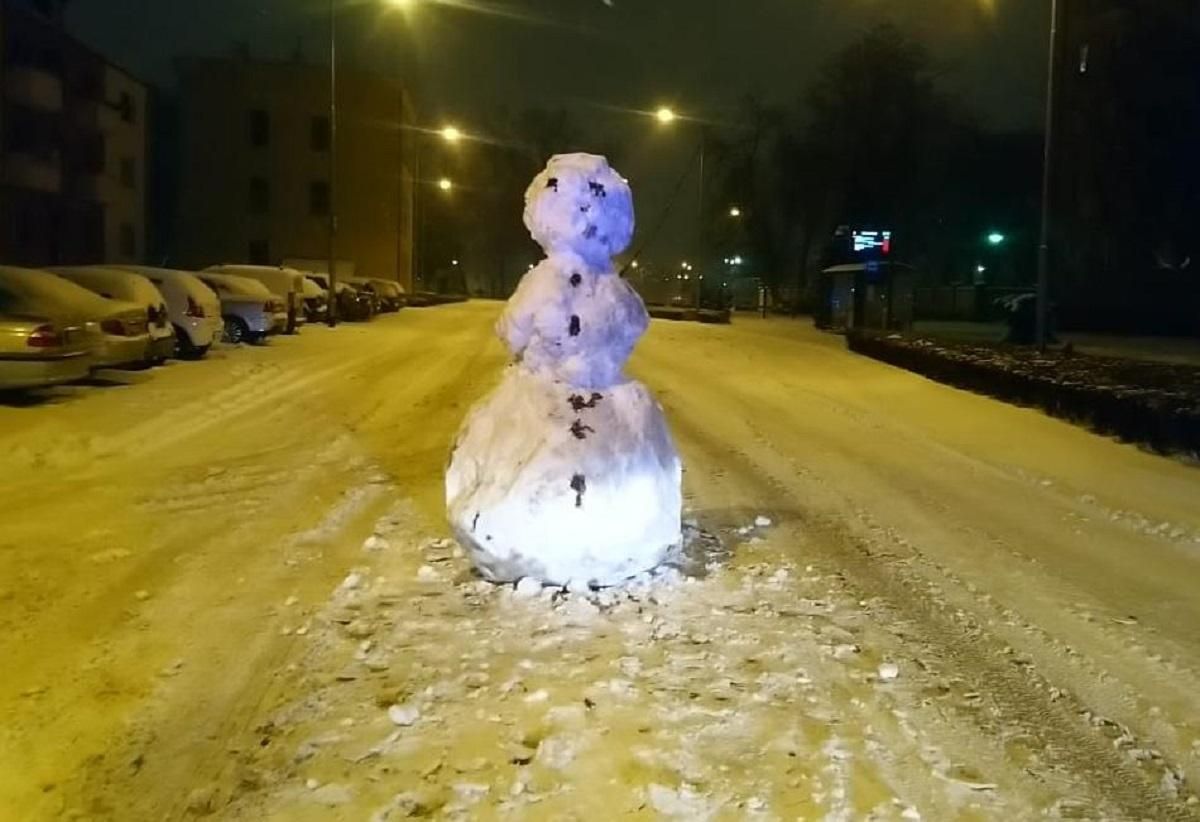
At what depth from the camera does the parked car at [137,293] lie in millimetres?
18188

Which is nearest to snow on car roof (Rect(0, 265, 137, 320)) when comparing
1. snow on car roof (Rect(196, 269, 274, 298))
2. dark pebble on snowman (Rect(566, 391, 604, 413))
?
dark pebble on snowman (Rect(566, 391, 604, 413))

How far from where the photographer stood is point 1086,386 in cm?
1584

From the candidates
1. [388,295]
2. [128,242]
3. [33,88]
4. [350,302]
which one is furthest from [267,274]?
[128,242]

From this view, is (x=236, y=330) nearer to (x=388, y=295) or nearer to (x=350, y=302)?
(x=350, y=302)

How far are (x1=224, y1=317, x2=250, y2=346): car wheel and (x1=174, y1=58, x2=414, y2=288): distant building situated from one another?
1891 inches

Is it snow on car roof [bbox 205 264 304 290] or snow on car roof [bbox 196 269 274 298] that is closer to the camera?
snow on car roof [bbox 196 269 274 298]

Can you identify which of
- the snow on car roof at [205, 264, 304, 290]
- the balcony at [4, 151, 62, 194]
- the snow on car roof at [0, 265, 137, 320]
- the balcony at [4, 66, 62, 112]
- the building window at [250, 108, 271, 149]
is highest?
the building window at [250, 108, 271, 149]

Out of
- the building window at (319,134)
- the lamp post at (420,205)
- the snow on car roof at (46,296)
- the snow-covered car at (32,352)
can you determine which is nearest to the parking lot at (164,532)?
the snow-covered car at (32,352)

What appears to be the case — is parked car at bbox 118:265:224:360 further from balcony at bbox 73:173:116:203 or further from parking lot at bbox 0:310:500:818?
balcony at bbox 73:173:116:203

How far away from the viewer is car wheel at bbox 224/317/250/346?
26672 mm

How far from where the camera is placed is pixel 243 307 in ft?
88.1

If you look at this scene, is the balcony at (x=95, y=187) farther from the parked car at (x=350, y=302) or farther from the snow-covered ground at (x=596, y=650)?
the snow-covered ground at (x=596, y=650)

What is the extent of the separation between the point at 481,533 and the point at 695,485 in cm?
415

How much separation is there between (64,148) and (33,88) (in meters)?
5.46
